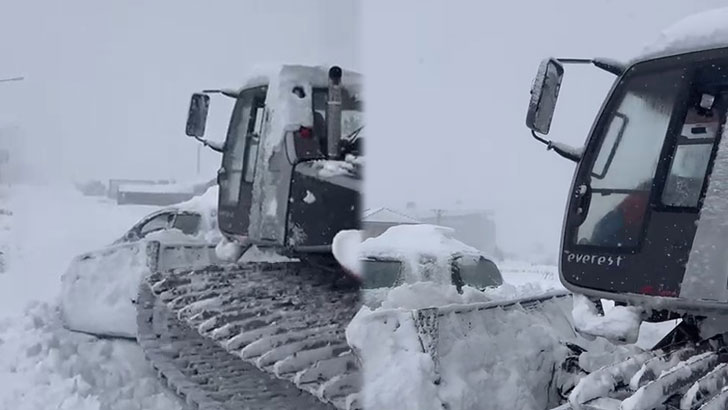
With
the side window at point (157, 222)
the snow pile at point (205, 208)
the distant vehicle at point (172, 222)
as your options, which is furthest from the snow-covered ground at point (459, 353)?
the side window at point (157, 222)

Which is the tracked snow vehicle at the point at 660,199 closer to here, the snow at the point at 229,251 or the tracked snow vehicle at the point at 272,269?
the tracked snow vehicle at the point at 272,269

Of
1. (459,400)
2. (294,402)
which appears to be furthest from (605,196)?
(294,402)

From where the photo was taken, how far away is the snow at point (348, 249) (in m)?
4.58

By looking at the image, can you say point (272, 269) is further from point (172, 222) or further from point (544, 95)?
point (172, 222)

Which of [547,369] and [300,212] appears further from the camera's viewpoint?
[300,212]

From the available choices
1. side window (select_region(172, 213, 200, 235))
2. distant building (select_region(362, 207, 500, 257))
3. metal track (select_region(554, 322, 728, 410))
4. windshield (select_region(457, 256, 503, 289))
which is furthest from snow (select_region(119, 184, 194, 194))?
metal track (select_region(554, 322, 728, 410))

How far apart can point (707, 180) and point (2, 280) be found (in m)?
7.42

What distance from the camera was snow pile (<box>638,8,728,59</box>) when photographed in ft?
10.2

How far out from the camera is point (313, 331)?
396 centimetres

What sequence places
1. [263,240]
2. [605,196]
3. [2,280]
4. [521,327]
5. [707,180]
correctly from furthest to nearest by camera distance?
[2,280], [263,240], [521,327], [605,196], [707,180]

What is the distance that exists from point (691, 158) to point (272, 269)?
2.98m

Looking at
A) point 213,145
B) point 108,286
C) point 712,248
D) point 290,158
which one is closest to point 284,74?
point 290,158

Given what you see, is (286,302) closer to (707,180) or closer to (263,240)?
(263,240)

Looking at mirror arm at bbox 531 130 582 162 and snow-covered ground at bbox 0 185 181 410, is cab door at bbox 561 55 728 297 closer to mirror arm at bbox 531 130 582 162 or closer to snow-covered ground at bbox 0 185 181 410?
mirror arm at bbox 531 130 582 162
